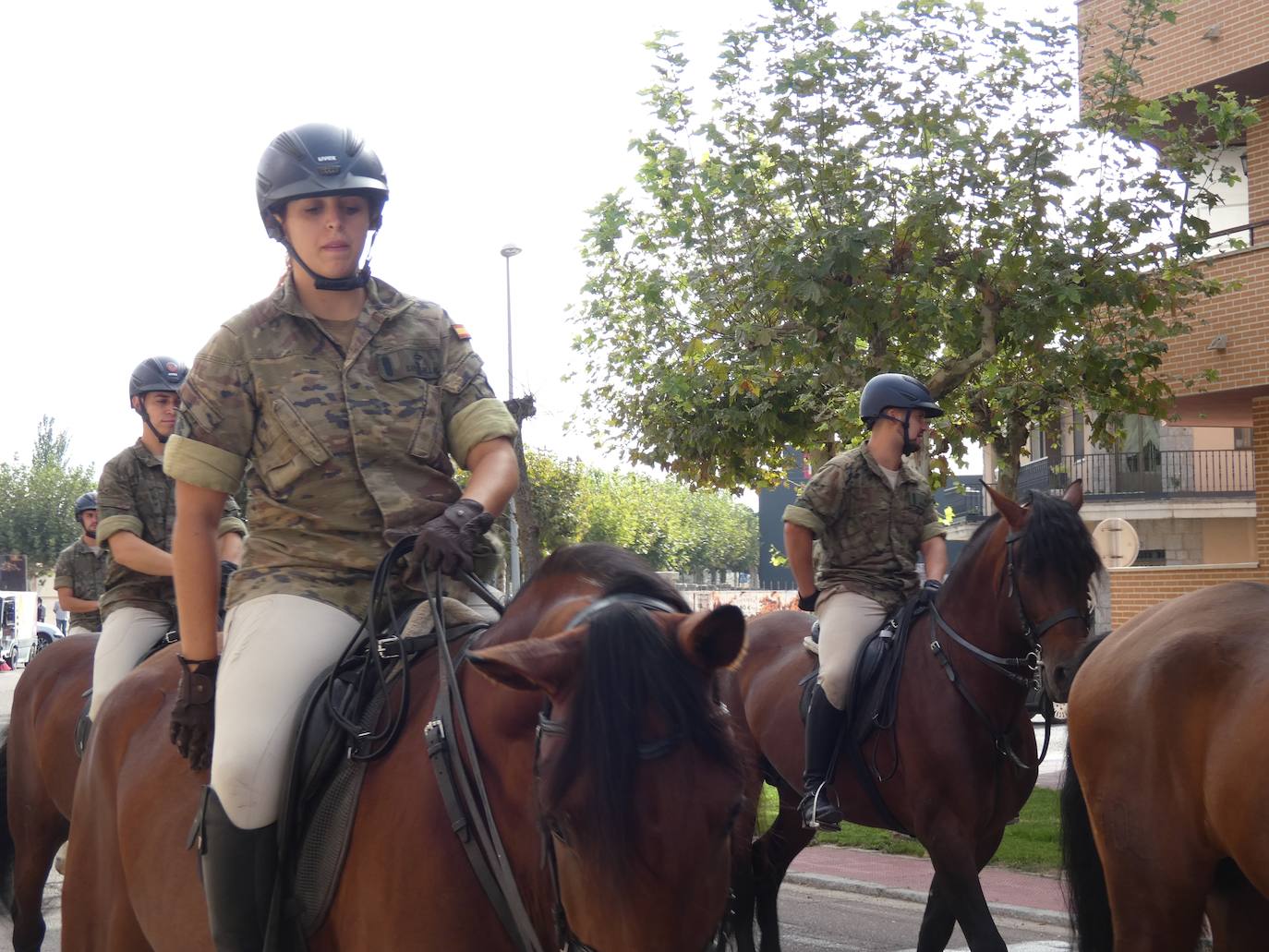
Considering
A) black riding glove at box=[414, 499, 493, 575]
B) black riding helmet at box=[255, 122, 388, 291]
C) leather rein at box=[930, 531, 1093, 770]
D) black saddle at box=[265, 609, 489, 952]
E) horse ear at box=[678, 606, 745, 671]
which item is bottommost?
leather rein at box=[930, 531, 1093, 770]

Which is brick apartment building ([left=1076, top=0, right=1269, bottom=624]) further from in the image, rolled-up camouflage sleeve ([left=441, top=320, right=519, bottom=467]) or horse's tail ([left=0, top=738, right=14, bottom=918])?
rolled-up camouflage sleeve ([left=441, top=320, right=519, bottom=467])

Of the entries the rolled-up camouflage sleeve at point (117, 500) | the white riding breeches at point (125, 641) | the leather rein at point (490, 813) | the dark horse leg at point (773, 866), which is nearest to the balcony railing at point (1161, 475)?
the dark horse leg at point (773, 866)

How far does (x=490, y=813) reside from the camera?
107 inches

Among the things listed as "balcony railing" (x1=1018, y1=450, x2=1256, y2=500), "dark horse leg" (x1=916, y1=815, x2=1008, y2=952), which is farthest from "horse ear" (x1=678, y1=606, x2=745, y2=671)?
"balcony railing" (x1=1018, y1=450, x2=1256, y2=500)

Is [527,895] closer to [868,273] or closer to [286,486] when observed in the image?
[286,486]

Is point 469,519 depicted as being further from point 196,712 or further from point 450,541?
point 196,712

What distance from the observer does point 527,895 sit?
8.79 feet

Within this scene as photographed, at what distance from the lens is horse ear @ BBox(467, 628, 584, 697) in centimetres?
236

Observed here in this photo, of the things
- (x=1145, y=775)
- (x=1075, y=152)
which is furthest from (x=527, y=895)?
(x=1075, y=152)

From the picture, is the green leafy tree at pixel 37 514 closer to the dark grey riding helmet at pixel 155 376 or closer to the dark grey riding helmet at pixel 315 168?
the dark grey riding helmet at pixel 155 376

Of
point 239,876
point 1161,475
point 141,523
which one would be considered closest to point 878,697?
point 141,523

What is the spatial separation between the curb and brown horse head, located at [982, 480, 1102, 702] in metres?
2.58

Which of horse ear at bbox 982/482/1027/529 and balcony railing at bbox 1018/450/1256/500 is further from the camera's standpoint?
balcony railing at bbox 1018/450/1256/500

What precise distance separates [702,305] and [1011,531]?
942 centimetres
